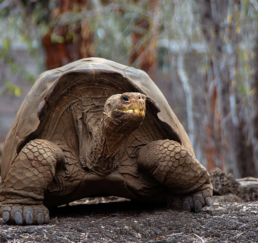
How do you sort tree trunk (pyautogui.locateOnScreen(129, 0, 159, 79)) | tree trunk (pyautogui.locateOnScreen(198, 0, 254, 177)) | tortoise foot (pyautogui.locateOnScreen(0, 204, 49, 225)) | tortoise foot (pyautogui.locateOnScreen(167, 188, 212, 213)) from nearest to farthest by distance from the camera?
tortoise foot (pyautogui.locateOnScreen(0, 204, 49, 225)), tortoise foot (pyautogui.locateOnScreen(167, 188, 212, 213)), tree trunk (pyautogui.locateOnScreen(198, 0, 254, 177)), tree trunk (pyautogui.locateOnScreen(129, 0, 159, 79))

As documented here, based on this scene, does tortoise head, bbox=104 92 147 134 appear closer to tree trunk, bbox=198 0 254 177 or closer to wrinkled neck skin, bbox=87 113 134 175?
wrinkled neck skin, bbox=87 113 134 175

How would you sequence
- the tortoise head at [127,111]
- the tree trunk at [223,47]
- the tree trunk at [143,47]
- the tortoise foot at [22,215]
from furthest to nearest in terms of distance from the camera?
the tree trunk at [143,47], the tree trunk at [223,47], the tortoise foot at [22,215], the tortoise head at [127,111]

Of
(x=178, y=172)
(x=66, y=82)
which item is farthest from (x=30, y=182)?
(x=178, y=172)

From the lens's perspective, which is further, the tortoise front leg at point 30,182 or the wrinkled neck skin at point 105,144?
the tortoise front leg at point 30,182

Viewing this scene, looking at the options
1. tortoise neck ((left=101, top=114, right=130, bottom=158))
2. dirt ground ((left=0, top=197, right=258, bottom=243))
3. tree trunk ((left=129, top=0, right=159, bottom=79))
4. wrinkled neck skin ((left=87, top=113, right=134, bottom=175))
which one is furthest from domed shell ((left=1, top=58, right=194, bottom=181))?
tree trunk ((left=129, top=0, right=159, bottom=79))

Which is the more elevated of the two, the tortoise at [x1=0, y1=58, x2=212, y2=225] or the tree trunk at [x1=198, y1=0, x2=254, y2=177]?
the tree trunk at [x1=198, y1=0, x2=254, y2=177]

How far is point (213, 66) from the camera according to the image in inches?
214

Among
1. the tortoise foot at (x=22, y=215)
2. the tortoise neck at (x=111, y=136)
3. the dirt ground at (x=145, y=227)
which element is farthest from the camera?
the tortoise foot at (x=22, y=215)

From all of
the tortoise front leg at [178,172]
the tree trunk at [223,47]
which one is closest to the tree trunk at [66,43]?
the tree trunk at [223,47]

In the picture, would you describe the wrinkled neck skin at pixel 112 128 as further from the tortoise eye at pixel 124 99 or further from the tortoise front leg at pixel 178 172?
the tortoise front leg at pixel 178 172

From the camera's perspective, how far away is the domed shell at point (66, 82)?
311 cm

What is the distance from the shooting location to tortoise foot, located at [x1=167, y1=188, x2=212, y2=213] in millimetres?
3107

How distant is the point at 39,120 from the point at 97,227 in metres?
0.90

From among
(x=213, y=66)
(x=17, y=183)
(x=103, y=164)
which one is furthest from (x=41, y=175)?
(x=213, y=66)
